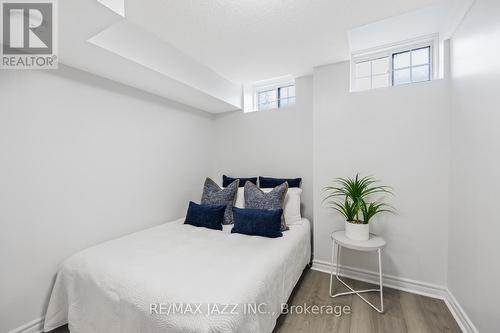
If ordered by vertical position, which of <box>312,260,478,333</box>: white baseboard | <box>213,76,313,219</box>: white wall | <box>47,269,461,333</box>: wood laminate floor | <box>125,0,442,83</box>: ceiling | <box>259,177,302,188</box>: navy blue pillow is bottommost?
<box>47,269,461,333</box>: wood laminate floor

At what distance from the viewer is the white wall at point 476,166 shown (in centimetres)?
126

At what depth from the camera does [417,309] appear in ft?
5.94

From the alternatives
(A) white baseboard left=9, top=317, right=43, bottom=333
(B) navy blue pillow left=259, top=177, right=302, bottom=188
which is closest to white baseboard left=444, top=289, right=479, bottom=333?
(B) navy blue pillow left=259, top=177, right=302, bottom=188

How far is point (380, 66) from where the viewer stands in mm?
2398

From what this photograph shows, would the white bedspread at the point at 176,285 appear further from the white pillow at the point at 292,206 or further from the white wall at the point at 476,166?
the white wall at the point at 476,166

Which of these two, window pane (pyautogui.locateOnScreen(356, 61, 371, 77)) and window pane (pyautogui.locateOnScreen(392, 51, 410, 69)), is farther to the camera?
window pane (pyautogui.locateOnScreen(356, 61, 371, 77))

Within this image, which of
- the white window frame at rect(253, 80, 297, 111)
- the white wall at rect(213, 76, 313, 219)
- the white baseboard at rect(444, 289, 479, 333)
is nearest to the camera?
the white baseboard at rect(444, 289, 479, 333)

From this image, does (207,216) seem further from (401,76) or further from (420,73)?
(420,73)

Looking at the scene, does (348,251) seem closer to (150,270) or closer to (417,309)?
(417,309)

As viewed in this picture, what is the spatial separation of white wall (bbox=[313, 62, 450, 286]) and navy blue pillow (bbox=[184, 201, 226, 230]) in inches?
45.4

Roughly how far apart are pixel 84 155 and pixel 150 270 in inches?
50.1

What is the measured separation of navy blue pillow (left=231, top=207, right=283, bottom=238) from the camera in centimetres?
205

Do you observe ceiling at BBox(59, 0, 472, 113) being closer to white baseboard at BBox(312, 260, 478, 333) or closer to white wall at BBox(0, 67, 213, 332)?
white wall at BBox(0, 67, 213, 332)

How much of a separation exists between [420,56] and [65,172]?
363cm
